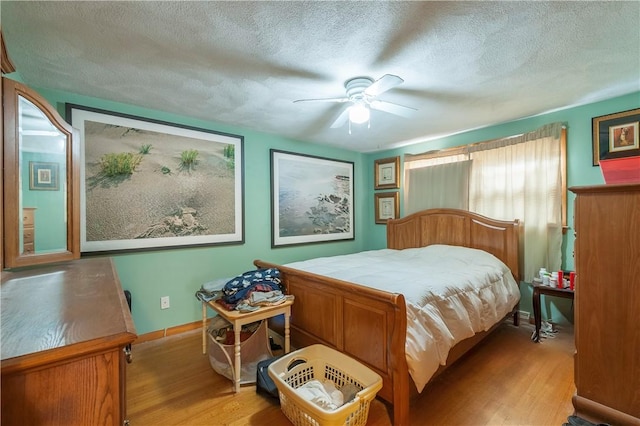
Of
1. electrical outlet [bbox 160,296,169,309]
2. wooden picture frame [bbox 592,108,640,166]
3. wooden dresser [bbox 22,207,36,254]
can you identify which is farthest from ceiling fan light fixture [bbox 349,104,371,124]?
electrical outlet [bbox 160,296,169,309]

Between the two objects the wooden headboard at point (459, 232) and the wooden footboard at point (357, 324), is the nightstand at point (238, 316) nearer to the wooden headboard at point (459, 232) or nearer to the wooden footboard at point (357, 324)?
the wooden footboard at point (357, 324)

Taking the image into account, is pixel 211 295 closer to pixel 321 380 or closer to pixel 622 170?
pixel 321 380

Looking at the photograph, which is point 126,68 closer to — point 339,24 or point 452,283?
point 339,24

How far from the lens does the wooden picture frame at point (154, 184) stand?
7.91 ft

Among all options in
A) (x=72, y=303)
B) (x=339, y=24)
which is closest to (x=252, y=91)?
(x=339, y=24)

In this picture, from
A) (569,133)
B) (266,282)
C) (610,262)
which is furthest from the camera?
(569,133)

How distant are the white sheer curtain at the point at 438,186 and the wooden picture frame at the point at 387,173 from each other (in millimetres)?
250

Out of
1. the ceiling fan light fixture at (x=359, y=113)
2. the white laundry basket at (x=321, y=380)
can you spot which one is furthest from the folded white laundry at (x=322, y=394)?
the ceiling fan light fixture at (x=359, y=113)

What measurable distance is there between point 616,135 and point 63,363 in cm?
398

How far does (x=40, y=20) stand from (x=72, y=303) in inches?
61.0

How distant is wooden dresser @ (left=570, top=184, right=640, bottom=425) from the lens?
132 cm

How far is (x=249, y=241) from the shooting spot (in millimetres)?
3375

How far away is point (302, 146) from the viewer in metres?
3.88

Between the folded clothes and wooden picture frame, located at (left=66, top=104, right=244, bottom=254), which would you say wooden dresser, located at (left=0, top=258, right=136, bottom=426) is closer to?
the folded clothes
